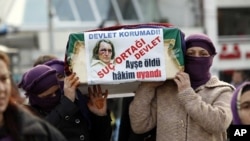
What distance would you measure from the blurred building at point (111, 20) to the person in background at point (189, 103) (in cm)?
1941

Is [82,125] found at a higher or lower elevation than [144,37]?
lower

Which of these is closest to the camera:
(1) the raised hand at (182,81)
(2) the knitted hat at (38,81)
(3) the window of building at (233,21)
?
(1) the raised hand at (182,81)

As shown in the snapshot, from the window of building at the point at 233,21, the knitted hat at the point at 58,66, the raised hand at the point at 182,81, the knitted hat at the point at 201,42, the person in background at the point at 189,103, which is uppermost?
the knitted hat at the point at 201,42

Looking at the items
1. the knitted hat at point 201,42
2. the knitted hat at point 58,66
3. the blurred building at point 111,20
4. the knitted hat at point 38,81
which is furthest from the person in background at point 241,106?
the blurred building at point 111,20

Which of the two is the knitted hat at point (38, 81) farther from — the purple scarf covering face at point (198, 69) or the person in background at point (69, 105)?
the purple scarf covering face at point (198, 69)

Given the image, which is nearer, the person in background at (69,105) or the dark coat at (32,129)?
the dark coat at (32,129)

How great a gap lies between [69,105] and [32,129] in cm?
117

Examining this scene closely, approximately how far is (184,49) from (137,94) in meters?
0.43

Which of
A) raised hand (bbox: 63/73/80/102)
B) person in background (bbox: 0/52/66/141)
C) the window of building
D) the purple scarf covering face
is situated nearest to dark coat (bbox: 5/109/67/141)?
person in background (bbox: 0/52/66/141)

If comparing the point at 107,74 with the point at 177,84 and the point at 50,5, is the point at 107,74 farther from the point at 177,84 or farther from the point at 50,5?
the point at 50,5

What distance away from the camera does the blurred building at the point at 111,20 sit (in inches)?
1013


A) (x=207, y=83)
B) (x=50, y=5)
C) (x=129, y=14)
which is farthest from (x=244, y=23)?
(x=207, y=83)

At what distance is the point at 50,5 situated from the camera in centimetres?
2570

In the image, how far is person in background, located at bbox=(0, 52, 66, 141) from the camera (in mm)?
2910
